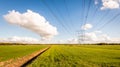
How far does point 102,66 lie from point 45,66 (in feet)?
23.8

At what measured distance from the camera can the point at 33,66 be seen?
18.5 metres

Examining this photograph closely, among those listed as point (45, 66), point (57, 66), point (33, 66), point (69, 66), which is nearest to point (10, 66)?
point (33, 66)

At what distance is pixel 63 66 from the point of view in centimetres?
1873

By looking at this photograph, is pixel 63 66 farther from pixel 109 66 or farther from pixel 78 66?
pixel 109 66

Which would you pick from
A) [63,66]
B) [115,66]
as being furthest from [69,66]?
[115,66]

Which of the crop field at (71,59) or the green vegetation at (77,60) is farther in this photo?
the crop field at (71,59)

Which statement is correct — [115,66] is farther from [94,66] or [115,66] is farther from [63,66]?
[63,66]

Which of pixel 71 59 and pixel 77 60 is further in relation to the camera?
pixel 71 59

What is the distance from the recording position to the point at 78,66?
60.7 feet

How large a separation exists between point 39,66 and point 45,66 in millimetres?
746

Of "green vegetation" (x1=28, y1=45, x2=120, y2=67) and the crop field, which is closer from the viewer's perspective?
"green vegetation" (x1=28, y1=45, x2=120, y2=67)

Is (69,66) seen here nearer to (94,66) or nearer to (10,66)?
(94,66)

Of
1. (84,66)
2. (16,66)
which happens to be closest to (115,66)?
(84,66)

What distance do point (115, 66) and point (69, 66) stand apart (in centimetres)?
586
